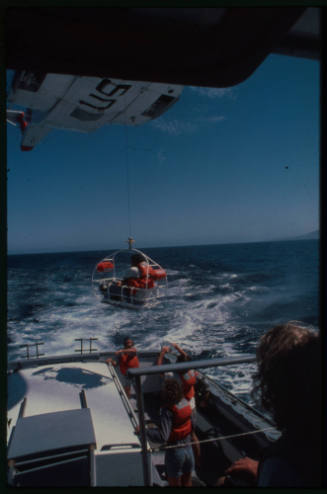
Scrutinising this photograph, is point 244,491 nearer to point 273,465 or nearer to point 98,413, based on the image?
point 273,465

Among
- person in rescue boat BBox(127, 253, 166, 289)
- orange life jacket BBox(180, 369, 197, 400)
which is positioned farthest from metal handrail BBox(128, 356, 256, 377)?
person in rescue boat BBox(127, 253, 166, 289)

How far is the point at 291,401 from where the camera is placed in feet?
2.48

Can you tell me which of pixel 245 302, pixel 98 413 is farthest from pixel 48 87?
pixel 245 302

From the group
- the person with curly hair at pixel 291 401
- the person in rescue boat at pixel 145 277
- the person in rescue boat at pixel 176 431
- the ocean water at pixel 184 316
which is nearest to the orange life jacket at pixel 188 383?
the person in rescue boat at pixel 176 431

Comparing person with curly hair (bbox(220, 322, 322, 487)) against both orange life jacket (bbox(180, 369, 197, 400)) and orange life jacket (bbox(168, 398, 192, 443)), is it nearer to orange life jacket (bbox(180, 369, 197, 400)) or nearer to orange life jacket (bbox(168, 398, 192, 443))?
orange life jacket (bbox(168, 398, 192, 443))

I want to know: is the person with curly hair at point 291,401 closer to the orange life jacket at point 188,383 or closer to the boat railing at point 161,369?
the boat railing at point 161,369

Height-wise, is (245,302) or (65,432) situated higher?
(65,432)

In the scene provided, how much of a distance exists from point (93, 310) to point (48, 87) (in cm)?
1016

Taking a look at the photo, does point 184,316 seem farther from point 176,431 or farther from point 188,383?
point 176,431

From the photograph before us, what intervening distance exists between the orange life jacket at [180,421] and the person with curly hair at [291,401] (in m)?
1.23

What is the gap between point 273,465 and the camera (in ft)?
2.30

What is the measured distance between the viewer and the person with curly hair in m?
0.71

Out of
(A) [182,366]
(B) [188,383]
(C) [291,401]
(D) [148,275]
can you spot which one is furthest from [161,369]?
(D) [148,275]

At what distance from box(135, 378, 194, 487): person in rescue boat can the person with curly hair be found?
1.10 metres
